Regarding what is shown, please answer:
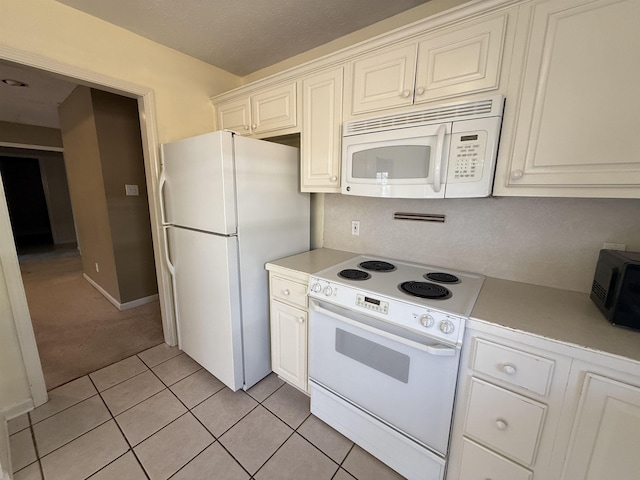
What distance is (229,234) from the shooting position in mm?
1630

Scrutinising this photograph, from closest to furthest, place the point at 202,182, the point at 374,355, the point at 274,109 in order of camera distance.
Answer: the point at 374,355, the point at 202,182, the point at 274,109

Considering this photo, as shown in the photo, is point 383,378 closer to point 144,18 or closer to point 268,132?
point 268,132

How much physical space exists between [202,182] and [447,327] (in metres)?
1.61

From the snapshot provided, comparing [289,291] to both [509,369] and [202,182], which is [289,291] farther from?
[509,369]

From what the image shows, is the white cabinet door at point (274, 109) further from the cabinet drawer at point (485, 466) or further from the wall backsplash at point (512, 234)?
the cabinet drawer at point (485, 466)

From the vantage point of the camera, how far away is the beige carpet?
86.2 inches

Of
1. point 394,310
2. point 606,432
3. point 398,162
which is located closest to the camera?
point 606,432

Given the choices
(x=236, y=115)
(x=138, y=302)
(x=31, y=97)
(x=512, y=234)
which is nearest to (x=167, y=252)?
(x=236, y=115)

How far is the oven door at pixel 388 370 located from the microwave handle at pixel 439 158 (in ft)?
2.41

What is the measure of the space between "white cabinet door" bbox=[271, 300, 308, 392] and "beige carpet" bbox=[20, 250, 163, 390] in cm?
138

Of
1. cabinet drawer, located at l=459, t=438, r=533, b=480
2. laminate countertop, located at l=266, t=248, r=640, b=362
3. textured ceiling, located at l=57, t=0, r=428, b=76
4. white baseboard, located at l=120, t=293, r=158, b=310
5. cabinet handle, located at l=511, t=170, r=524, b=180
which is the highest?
textured ceiling, located at l=57, t=0, r=428, b=76

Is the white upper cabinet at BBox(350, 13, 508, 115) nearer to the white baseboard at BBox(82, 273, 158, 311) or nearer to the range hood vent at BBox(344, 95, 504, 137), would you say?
the range hood vent at BBox(344, 95, 504, 137)

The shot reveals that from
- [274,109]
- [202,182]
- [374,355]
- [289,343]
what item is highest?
[274,109]

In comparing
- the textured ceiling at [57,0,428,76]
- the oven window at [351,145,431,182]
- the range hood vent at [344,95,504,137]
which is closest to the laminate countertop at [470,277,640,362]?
the oven window at [351,145,431,182]
